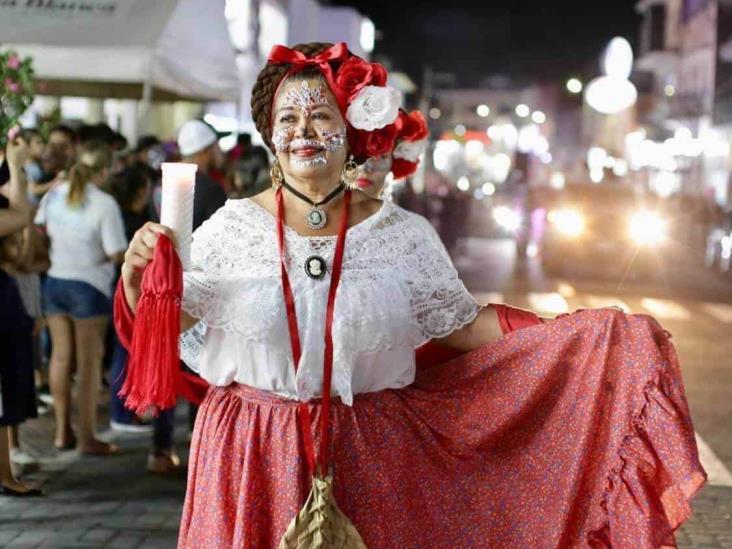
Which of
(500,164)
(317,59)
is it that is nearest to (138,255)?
(317,59)

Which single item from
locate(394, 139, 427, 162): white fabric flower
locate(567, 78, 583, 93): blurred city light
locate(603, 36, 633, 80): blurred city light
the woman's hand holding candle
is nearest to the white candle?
the woman's hand holding candle

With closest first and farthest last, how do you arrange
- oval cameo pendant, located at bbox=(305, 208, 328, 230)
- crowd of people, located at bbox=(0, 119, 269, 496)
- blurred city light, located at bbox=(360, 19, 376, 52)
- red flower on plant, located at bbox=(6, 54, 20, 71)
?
oval cameo pendant, located at bbox=(305, 208, 328, 230), red flower on plant, located at bbox=(6, 54, 20, 71), crowd of people, located at bbox=(0, 119, 269, 496), blurred city light, located at bbox=(360, 19, 376, 52)

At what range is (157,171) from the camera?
10.5m

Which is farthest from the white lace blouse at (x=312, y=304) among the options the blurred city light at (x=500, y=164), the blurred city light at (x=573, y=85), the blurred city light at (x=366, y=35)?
the blurred city light at (x=500, y=164)

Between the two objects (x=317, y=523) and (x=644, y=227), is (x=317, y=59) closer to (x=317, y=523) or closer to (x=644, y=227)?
(x=317, y=523)

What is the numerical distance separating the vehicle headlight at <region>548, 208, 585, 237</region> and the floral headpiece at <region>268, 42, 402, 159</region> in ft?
59.2

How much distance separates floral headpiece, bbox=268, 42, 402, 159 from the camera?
3883 millimetres

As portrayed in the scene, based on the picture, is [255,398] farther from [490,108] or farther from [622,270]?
[490,108]

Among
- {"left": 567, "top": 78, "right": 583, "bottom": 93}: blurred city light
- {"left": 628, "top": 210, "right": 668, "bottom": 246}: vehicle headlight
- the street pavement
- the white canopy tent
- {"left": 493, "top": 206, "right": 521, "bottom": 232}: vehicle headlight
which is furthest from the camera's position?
{"left": 567, "top": 78, "right": 583, "bottom": 93}: blurred city light

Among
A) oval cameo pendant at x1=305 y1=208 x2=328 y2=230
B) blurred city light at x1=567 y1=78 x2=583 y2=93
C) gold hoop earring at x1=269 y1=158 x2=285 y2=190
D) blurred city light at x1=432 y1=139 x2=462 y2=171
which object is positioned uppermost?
blurred city light at x1=432 y1=139 x2=462 y2=171

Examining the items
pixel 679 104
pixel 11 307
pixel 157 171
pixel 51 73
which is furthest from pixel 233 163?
pixel 679 104

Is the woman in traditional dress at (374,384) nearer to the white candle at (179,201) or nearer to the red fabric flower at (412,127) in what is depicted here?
the white candle at (179,201)

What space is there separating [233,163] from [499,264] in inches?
562

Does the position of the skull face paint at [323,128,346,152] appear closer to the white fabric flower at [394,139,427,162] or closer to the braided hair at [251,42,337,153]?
the braided hair at [251,42,337,153]
